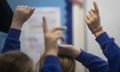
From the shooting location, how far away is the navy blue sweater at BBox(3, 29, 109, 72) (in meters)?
0.90

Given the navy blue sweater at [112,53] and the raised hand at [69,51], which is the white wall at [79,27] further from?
the navy blue sweater at [112,53]

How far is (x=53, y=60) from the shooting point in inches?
35.7

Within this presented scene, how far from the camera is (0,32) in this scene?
112cm

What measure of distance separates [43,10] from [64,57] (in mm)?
642

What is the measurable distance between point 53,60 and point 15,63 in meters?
0.15

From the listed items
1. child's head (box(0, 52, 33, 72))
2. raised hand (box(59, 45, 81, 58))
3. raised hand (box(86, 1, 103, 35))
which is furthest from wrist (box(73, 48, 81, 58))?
child's head (box(0, 52, 33, 72))

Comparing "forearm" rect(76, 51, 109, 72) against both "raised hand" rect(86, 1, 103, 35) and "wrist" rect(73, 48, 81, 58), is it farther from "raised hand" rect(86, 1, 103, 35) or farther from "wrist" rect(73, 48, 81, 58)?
"raised hand" rect(86, 1, 103, 35)

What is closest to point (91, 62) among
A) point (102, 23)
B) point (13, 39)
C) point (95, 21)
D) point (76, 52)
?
point (76, 52)

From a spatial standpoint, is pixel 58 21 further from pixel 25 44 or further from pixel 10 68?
pixel 10 68

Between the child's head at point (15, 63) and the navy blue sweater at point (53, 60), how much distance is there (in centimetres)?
8

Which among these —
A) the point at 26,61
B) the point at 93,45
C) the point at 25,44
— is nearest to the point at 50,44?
the point at 26,61

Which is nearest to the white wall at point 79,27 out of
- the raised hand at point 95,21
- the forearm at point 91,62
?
the forearm at point 91,62

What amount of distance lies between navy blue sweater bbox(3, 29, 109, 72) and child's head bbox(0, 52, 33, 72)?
3.3 inches

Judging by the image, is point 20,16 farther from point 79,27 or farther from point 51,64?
point 79,27
